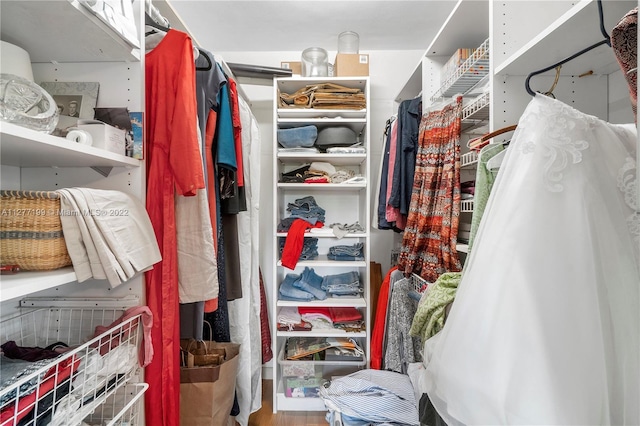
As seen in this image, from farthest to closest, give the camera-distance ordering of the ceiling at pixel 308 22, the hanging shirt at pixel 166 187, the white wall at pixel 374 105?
the white wall at pixel 374 105 < the ceiling at pixel 308 22 < the hanging shirt at pixel 166 187

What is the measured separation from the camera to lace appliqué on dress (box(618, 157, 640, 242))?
510 millimetres

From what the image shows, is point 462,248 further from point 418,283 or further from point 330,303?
point 330,303

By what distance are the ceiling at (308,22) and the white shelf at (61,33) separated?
907 mm

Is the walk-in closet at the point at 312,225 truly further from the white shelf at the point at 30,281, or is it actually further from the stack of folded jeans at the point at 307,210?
the stack of folded jeans at the point at 307,210

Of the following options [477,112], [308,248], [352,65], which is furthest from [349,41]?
[308,248]

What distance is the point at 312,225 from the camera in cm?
178

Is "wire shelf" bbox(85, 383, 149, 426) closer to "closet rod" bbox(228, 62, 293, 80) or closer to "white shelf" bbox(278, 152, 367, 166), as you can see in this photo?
"white shelf" bbox(278, 152, 367, 166)

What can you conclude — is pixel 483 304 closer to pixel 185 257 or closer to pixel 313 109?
pixel 185 257

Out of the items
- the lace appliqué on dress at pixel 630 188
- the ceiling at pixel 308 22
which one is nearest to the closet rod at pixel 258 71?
the ceiling at pixel 308 22

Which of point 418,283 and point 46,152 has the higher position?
point 46,152

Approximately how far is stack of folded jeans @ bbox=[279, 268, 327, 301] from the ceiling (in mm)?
1545

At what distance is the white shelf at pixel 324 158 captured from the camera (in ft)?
5.54

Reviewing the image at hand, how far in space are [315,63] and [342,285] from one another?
1.42 metres

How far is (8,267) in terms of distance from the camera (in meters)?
0.55
